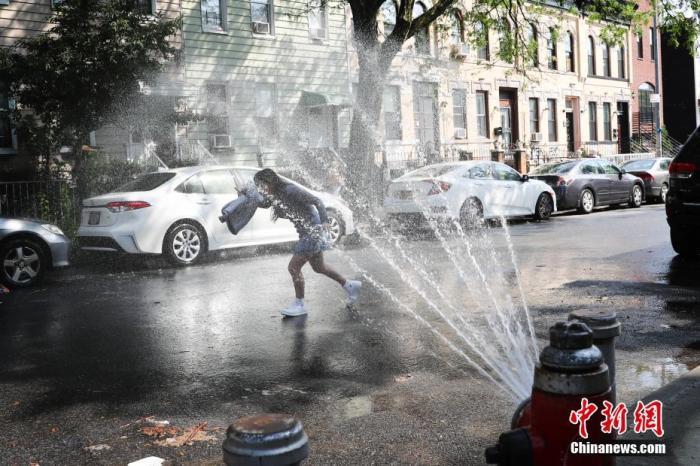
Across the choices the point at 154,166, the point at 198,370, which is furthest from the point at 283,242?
the point at 198,370

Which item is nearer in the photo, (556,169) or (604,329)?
(604,329)

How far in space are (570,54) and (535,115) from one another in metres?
5.06

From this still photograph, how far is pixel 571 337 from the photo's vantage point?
2.28m

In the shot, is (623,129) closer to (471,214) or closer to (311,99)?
(311,99)

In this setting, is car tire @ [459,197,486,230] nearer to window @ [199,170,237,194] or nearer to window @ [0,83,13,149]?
window @ [199,170,237,194]

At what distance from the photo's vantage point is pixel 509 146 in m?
33.9

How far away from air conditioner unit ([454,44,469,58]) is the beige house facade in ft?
0.18

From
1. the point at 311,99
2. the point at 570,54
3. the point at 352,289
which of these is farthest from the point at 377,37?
the point at 570,54

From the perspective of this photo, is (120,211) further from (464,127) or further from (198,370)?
(464,127)

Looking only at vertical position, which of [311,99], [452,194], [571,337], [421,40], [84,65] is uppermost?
[421,40]

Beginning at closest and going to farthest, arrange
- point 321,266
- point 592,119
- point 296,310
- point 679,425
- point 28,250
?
point 679,425 < point 296,310 < point 321,266 < point 28,250 < point 592,119

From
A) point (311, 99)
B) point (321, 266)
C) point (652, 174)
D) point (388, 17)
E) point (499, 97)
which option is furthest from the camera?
point (499, 97)

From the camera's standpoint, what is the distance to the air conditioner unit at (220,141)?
23.7 m

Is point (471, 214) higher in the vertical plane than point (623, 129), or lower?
lower
